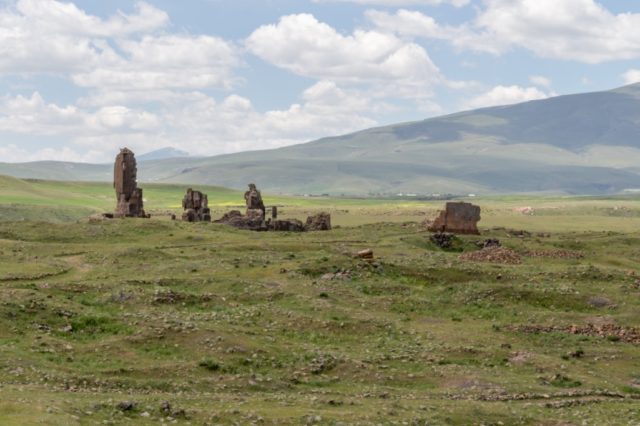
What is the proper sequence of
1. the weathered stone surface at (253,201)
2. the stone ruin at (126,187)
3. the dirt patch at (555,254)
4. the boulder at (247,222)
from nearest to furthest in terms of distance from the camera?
the dirt patch at (555,254) → the boulder at (247,222) → the stone ruin at (126,187) → the weathered stone surface at (253,201)

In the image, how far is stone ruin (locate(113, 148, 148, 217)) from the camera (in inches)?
4518

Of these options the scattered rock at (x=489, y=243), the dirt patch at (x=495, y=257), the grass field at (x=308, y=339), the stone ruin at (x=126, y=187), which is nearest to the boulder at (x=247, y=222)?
the stone ruin at (x=126, y=187)

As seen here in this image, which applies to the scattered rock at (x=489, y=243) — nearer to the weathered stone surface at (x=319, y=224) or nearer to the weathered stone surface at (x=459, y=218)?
the weathered stone surface at (x=459, y=218)

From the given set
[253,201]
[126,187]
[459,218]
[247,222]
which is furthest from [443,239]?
[126,187]

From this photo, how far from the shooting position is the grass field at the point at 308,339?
Result: 118 feet

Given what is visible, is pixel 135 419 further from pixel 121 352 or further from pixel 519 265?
pixel 519 265

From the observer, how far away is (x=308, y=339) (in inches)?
1957

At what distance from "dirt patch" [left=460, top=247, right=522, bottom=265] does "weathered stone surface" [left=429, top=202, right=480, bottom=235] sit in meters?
18.7

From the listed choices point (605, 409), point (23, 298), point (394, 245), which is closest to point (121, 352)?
point (23, 298)

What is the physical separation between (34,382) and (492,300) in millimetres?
34667

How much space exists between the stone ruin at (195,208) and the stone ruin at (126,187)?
618 cm

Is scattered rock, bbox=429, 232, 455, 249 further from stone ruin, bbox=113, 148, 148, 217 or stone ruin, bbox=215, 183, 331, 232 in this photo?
stone ruin, bbox=113, 148, 148, 217

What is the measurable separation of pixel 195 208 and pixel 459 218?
3824cm

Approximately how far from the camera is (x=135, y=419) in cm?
3172
